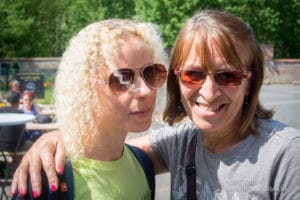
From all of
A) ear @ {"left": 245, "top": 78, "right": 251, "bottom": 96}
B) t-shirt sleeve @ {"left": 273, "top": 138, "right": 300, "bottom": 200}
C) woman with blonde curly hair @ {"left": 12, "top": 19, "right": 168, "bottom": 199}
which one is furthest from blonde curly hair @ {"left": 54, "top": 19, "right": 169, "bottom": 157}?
t-shirt sleeve @ {"left": 273, "top": 138, "right": 300, "bottom": 200}

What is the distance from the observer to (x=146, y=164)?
2336 mm

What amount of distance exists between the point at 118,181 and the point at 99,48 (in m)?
0.57

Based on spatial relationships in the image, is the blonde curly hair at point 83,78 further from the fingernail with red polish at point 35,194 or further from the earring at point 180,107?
the earring at point 180,107

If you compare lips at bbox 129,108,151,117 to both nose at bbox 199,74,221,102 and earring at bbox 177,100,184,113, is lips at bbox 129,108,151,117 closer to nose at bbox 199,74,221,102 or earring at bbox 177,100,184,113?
nose at bbox 199,74,221,102

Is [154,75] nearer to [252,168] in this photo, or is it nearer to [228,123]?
[228,123]

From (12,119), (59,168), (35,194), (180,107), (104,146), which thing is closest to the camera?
(35,194)

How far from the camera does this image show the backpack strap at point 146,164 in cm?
228

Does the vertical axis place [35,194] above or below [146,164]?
above

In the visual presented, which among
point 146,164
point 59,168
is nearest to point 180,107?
point 146,164

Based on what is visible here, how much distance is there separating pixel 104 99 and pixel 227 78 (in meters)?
0.53

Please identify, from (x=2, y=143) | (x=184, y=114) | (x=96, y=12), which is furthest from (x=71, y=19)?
(x=184, y=114)

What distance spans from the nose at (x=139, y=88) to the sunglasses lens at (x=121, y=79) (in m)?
0.02

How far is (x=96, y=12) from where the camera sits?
3850cm

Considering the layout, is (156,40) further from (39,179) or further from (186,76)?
(39,179)
